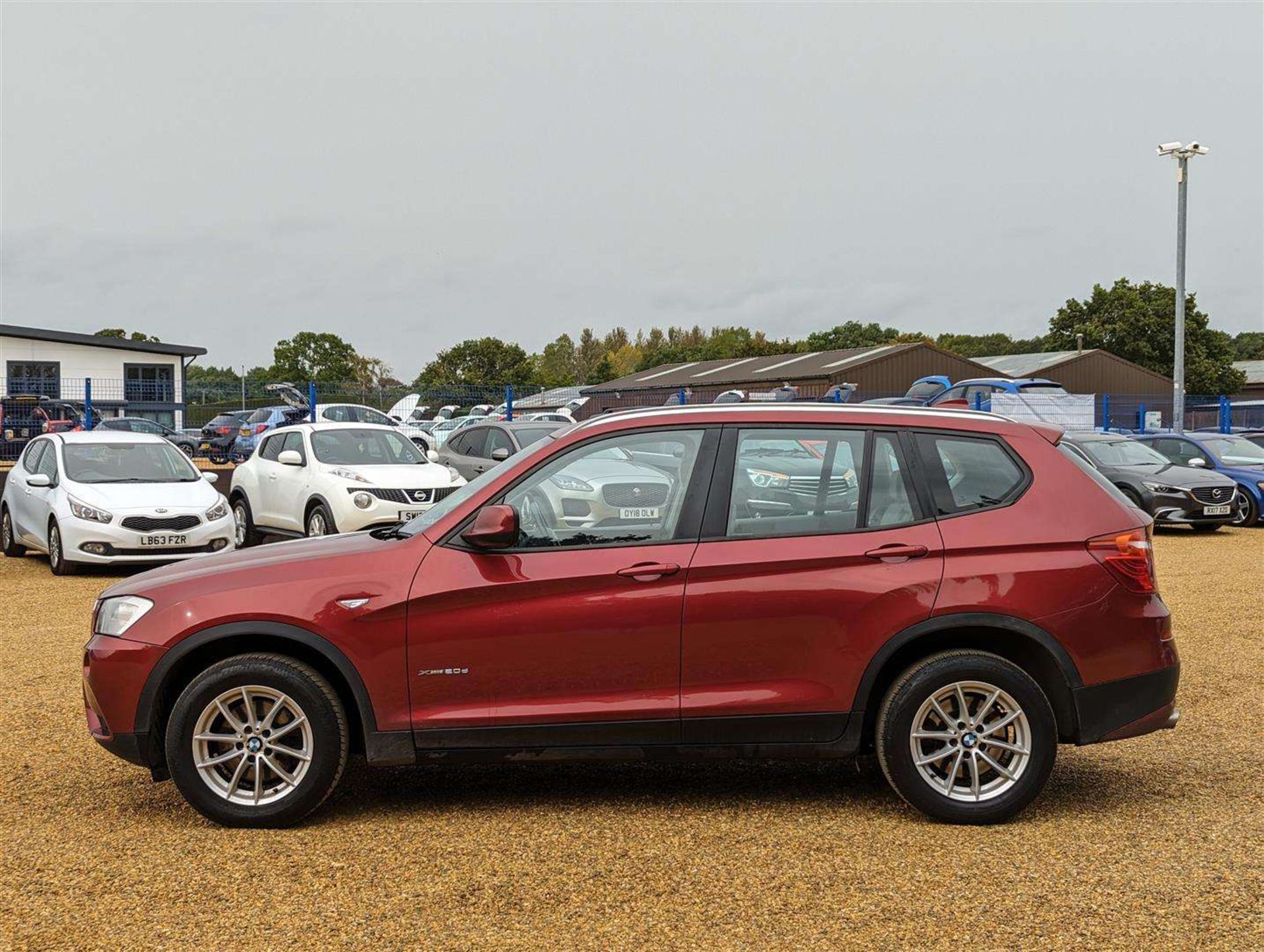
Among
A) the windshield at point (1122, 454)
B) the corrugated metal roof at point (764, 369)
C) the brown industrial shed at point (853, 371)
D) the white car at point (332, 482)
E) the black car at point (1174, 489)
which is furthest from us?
the corrugated metal roof at point (764, 369)

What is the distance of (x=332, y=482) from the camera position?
45.6ft

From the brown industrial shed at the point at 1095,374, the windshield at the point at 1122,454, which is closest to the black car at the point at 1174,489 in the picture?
the windshield at the point at 1122,454

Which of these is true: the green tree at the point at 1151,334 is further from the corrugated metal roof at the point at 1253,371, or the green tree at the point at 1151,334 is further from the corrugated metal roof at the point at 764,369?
the corrugated metal roof at the point at 764,369

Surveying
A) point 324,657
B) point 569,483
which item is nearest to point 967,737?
point 569,483

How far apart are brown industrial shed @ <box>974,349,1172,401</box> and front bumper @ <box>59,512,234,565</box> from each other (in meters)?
50.7

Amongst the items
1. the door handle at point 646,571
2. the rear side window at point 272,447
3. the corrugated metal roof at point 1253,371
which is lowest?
the door handle at point 646,571

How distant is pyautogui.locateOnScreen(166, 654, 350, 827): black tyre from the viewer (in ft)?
15.5

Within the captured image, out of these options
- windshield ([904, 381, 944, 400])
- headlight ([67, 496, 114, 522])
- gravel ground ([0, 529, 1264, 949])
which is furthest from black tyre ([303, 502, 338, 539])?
windshield ([904, 381, 944, 400])

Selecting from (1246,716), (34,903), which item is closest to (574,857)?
(34,903)

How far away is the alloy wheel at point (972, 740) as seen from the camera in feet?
15.6

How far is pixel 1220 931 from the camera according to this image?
149 inches

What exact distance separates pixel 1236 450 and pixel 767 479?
59.4 feet

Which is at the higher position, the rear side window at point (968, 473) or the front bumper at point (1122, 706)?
the rear side window at point (968, 473)

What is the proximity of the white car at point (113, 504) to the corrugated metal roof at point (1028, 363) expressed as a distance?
4991 cm
